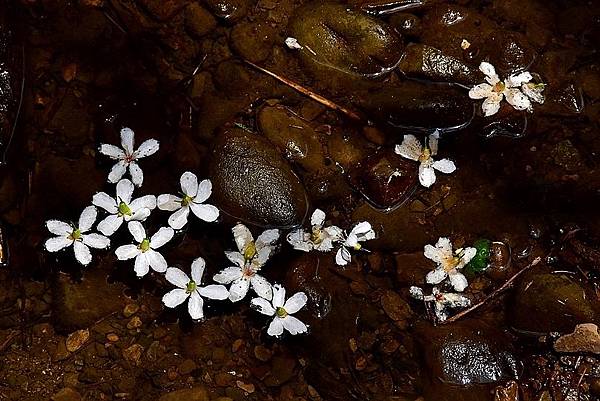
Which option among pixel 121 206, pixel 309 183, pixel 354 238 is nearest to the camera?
pixel 121 206

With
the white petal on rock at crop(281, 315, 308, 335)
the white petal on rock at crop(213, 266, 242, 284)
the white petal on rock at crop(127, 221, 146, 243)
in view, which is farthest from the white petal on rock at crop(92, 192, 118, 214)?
the white petal on rock at crop(281, 315, 308, 335)

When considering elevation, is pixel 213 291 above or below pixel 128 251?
below

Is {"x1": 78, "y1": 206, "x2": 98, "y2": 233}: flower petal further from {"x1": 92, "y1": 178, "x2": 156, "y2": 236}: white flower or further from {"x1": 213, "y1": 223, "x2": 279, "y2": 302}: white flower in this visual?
{"x1": 213, "y1": 223, "x2": 279, "y2": 302}: white flower

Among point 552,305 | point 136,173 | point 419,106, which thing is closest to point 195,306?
point 136,173

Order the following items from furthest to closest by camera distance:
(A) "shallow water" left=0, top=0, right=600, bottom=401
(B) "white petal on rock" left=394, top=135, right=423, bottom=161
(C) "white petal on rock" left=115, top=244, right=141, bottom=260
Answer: (B) "white petal on rock" left=394, top=135, right=423, bottom=161 < (A) "shallow water" left=0, top=0, right=600, bottom=401 < (C) "white petal on rock" left=115, top=244, right=141, bottom=260

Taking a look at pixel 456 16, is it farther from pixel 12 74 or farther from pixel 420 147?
pixel 12 74

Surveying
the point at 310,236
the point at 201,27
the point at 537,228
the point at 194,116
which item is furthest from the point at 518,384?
the point at 201,27

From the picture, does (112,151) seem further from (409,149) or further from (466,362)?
(466,362)
